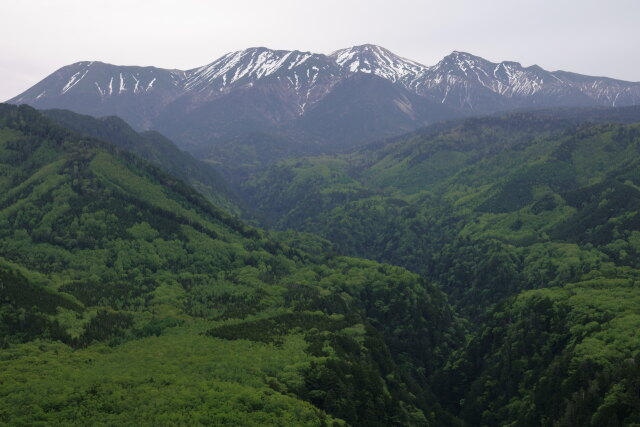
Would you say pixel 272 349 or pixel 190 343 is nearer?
pixel 272 349

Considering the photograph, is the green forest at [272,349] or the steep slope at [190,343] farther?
the green forest at [272,349]

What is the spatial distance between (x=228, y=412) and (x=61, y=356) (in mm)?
44343

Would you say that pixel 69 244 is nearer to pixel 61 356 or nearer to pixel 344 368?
pixel 61 356

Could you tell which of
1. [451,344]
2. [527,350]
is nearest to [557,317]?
[527,350]

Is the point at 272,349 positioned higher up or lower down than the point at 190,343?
higher up

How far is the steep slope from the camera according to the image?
297ft

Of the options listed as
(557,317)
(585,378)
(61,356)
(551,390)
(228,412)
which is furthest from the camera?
(557,317)

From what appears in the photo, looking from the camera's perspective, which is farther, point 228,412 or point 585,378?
point 585,378

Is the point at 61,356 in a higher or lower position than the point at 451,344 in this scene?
higher

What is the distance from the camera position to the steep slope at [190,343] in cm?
9038

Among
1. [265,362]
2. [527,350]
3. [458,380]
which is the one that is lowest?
[458,380]

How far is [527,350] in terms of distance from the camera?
5930 inches

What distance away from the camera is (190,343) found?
12369 cm

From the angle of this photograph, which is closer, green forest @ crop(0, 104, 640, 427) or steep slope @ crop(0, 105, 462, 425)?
steep slope @ crop(0, 105, 462, 425)
